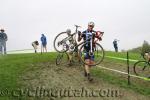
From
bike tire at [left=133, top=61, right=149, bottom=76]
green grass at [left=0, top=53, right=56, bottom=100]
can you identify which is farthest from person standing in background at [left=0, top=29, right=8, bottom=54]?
bike tire at [left=133, top=61, right=149, bottom=76]

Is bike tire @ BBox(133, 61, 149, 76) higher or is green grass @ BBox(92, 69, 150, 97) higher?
bike tire @ BBox(133, 61, 149, 76)

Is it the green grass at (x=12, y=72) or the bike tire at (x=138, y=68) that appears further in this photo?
the bike tire at (x=138, y=68)

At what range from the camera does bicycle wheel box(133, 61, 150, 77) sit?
21.1m

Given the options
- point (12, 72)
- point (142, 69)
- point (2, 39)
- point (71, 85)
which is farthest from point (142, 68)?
point (2, 39)

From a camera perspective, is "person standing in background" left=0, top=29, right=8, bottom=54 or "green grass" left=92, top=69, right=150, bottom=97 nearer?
"green grass" left=92, top=69, right=150, bottom=97

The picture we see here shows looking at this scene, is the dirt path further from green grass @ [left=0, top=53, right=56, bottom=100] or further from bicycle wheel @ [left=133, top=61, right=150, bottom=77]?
bicycle wheel @ [left=133, top=61, right=150, bottom=77]

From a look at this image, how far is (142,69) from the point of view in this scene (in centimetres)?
2184

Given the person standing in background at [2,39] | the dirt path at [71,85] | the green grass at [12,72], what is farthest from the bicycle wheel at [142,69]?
the person standing in background at [2,39]

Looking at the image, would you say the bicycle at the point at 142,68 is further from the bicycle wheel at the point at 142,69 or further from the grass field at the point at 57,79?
the grass field at the point at 57,79

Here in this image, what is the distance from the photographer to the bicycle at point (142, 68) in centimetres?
2112

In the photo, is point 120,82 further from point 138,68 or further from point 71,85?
point 138,68

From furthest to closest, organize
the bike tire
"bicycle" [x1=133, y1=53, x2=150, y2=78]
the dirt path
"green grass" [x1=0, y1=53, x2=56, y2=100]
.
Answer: the bike tire
"bicycle" [x1=133, y1=53, x2=150, y2=78]
"green grass" [x1=0, y1=53, x2=56, y2=100]
the dirt path

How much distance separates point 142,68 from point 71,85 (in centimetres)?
530

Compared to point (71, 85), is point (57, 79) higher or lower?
higher
